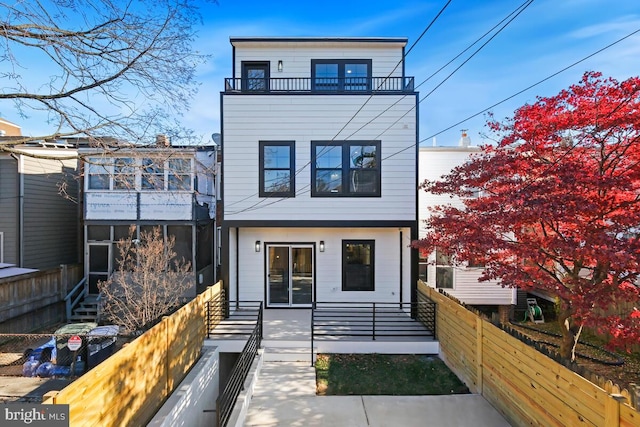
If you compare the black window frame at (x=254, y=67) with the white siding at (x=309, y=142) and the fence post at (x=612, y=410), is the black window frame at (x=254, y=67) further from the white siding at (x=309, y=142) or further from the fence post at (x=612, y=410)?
the fence post at (x=612, y=410)

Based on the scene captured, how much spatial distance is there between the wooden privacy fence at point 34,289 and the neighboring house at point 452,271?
12.4 metres

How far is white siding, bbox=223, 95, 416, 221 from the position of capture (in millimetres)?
9086

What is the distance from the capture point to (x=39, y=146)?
42.0ft

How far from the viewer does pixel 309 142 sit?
9.10 m

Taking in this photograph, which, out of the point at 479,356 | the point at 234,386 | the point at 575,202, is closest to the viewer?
the point at 575,202

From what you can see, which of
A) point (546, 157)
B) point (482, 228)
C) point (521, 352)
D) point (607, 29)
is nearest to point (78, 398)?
point (521, 352)

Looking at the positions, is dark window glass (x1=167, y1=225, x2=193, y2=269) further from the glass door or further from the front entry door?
the front entry door

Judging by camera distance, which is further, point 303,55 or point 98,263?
point 98,263

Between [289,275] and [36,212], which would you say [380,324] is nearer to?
[289,275]

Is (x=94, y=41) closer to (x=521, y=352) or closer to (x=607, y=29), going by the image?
(x=521, y=352)

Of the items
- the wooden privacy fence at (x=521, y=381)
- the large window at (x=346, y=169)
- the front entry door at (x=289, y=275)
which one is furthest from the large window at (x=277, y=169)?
the wooden privacy fence at (x=521, y=381)

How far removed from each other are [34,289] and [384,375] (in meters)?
11.0

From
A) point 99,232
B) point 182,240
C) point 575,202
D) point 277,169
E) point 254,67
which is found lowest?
point 182,240

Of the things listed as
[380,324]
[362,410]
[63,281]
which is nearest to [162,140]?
[362,410]
